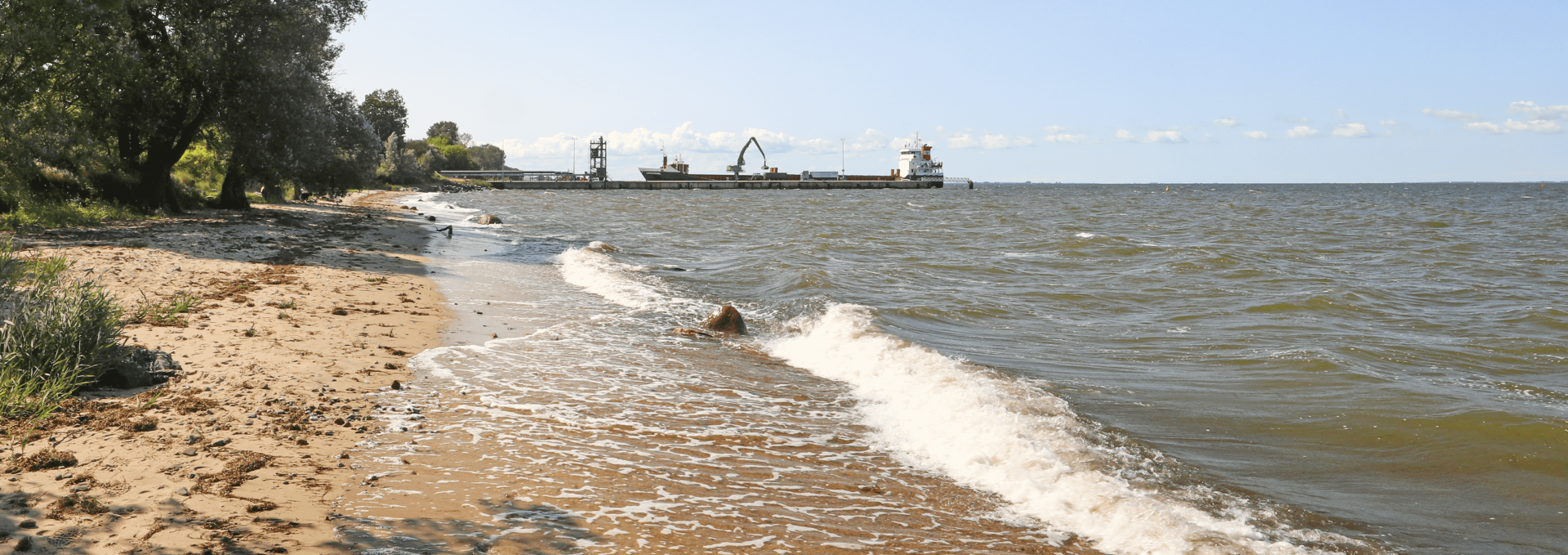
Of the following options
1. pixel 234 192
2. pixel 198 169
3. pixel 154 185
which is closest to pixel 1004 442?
pixel 154 185

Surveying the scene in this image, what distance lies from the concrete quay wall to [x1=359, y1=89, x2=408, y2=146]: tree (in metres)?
14.7

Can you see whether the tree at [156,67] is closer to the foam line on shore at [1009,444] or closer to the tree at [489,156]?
the foam line on shore at [1009,444]

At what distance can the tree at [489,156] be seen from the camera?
542 feet

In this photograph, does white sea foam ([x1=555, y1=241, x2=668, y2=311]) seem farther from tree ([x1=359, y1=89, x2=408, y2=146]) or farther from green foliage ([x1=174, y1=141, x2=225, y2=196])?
tree ([x1=359, y1=89, x2=408, y2=146])

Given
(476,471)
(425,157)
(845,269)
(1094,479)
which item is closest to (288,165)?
(845,269)

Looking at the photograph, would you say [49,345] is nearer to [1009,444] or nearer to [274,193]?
[1009,444]

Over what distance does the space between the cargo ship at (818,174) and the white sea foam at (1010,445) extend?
126 metres

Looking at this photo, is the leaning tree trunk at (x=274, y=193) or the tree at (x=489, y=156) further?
the tree at (x=489, y=156)

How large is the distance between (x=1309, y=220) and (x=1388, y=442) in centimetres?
4571

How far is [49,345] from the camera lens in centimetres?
650

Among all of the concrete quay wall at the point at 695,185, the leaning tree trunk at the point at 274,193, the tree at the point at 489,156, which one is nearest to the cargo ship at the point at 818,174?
the concrete quay wall at the point at 695,185

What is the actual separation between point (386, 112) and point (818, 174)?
68985mm

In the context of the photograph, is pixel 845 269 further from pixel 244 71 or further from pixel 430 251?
pixel 244 71

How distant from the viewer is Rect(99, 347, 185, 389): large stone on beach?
6777 mm
